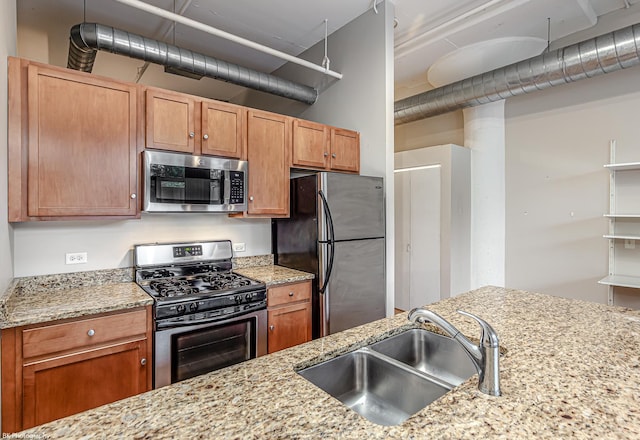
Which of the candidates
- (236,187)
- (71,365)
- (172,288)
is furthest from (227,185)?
(71,365)

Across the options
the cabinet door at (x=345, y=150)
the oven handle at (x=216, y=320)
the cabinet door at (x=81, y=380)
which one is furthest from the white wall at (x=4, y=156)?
the cabinet door at (x=345, y=150)

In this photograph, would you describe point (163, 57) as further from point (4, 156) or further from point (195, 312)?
point (195, 312)

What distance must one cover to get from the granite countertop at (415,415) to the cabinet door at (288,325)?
4.17 feet

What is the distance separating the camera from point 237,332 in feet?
7.66

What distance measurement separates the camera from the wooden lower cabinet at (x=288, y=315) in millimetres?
2539

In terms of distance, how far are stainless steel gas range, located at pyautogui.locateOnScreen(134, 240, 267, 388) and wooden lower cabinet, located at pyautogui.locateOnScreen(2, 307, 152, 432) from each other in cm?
11

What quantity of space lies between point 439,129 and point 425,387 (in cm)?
426

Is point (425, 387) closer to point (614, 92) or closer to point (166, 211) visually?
point (166, 211)

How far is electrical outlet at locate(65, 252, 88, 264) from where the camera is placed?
7.62 ft

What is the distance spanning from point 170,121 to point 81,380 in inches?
66.8

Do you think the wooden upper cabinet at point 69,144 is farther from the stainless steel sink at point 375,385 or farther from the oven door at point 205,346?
the stainless steel sink at point 375,385

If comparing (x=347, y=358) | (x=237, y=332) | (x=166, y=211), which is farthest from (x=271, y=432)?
(x=166, y=211)

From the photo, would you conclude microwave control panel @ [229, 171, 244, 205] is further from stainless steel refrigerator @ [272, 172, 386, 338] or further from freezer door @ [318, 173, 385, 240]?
freezer door @ [318, 173, 385, 240]

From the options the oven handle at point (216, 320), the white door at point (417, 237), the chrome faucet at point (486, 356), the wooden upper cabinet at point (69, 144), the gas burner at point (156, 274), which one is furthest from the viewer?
the white door at point (417, 237)
